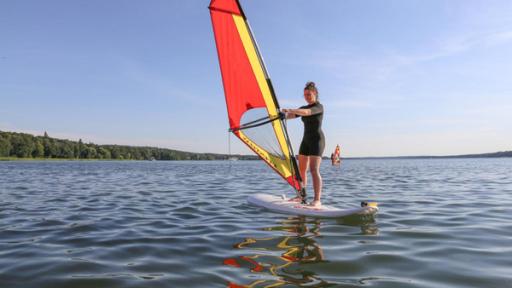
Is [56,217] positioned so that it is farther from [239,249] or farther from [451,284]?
[451,284]

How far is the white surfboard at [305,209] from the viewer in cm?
777

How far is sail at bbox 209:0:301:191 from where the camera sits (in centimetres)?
895

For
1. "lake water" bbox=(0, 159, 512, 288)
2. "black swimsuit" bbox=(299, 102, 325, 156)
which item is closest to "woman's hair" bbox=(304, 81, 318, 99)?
"black swimsuit" bbox=(299, 102, 325, 156)

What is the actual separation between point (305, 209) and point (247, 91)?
315 centimetres

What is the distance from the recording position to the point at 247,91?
9.16 m

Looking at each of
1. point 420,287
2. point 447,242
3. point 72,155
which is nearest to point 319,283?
point 420,287

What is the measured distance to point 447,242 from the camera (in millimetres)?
5965

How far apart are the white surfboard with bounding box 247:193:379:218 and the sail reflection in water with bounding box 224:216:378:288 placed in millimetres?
326

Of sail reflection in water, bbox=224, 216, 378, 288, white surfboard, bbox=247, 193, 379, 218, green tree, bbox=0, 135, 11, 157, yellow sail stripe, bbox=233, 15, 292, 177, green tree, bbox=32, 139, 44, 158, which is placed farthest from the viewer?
green tree, bbox=32, 139, 44, 158

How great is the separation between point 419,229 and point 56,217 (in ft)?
24.9

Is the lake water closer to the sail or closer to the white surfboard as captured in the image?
the white surfboard

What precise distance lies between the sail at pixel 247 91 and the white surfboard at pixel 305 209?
0.69 metres

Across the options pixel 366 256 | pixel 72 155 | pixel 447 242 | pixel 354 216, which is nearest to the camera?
pixel 366 256

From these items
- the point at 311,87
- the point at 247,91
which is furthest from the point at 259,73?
the point at 311,87
